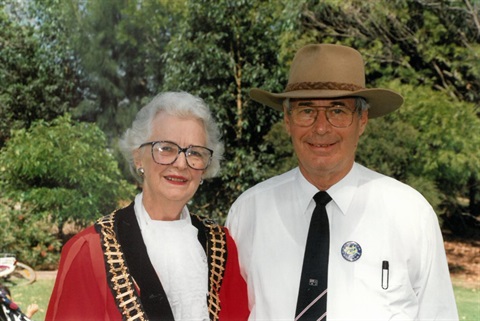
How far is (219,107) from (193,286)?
807cm

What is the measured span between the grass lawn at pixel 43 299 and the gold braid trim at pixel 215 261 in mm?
5723

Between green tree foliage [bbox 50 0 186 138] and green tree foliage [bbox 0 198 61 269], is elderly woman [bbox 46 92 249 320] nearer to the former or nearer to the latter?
green tree foliage [bbox 0 198 61 269]

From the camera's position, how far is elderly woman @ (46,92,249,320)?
193 centimetres

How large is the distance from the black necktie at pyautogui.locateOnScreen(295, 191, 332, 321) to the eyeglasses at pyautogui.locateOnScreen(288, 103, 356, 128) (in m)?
0.38

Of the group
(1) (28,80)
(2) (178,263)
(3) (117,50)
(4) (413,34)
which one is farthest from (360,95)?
(3) (117,50)

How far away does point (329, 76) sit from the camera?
236 cm

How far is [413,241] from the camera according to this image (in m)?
2.26

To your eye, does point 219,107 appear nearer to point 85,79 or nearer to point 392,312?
point 85,79

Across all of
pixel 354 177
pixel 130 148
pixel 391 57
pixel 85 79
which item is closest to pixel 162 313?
pixel 130 148

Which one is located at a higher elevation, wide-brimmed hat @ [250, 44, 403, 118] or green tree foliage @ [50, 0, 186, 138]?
green tree foliage @ [50, 0, 186, 138]

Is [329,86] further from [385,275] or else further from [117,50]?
[117,50]

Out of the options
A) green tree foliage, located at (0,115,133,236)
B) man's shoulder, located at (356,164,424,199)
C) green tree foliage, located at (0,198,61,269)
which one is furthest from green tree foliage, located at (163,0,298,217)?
man's shoulder, located at (356,164,424,199)

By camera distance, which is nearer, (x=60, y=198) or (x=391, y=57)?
(x=60, y=198)

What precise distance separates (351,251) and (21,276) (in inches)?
276
